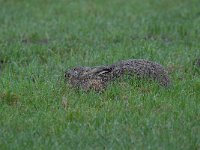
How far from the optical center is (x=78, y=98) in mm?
7070

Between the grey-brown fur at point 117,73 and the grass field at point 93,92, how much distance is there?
110 millimetres

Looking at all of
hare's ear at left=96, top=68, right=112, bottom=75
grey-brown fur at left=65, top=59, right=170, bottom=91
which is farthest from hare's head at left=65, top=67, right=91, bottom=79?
hare's ear at left=96, top=68, right=112, bottom=75

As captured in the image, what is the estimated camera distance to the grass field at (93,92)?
19.7ft

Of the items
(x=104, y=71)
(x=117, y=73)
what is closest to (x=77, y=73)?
(x=104, y=71)

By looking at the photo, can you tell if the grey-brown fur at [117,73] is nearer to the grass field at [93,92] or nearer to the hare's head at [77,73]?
the hare's head at [77,73]

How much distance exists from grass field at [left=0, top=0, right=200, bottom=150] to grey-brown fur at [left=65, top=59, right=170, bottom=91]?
110 mm

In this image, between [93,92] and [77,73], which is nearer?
[93,92]

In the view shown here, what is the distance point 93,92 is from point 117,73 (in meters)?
0.42

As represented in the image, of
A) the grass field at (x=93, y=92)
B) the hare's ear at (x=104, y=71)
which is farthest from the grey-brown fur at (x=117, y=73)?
the grass field at (x=93, y=92)

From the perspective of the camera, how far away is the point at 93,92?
7.24 metres

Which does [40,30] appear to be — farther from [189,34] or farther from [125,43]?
[189,34]

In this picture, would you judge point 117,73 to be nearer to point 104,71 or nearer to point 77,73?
point 104,71

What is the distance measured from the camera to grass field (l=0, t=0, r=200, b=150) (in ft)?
19.7

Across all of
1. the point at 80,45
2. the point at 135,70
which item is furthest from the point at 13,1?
the point at 135,70
